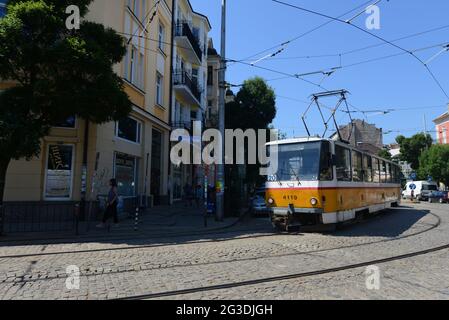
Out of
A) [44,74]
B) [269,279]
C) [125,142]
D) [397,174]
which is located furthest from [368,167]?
[44,74]

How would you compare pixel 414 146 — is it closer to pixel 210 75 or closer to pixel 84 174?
pixel 210 75

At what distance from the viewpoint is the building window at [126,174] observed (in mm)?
19281

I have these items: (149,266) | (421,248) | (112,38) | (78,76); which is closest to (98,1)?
(112,38)

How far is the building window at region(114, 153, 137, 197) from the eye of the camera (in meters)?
19.3

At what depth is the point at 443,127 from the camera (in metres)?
67.2

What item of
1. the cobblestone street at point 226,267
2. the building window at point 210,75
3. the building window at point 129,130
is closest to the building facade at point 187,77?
the building window at point 210,75

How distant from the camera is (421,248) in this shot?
10047 mm

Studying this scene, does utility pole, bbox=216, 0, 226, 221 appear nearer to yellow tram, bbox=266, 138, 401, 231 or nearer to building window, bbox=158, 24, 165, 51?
yellow tram, bbox=266, 138, 401, 231

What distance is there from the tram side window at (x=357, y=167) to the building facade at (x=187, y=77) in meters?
14.6

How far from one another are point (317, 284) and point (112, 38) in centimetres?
1015

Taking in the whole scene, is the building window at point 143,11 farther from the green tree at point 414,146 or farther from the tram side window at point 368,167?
the green tree at point 414,146
